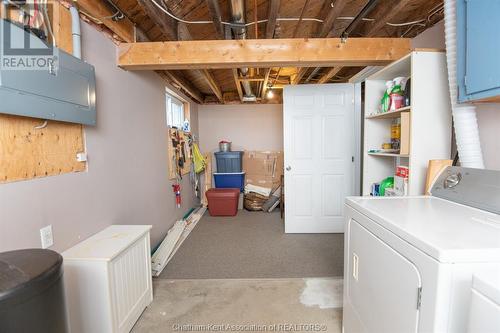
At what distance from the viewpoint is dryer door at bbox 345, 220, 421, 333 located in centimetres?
83

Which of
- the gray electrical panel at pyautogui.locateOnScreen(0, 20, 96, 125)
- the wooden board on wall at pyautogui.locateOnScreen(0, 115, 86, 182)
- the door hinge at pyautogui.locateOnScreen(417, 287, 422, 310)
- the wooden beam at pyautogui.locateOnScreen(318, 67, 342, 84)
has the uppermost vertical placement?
the wooden beam at pyautogui.locateOnScreen(318, 67, 342, 84)

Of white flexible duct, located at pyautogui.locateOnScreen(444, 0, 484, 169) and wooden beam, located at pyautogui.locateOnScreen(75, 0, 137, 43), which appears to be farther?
wooden beam, located at pyautogui.locateOnScreen(75, 0, 137, 43)

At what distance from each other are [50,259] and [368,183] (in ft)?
7.77

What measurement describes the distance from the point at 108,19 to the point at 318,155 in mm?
2636

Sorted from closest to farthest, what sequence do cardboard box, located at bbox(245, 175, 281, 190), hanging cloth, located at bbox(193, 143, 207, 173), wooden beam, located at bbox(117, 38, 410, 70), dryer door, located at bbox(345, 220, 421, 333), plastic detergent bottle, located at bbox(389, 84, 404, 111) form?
dryer door, located at bbox(345, 220, 421, 333) → plastic detergent bottle, located at bbox(389, 84, 404, 111) → wooden beam, located at bbox(117, 38, 410, 70) → hanging cloth, located at bbox(193, 143, 207, 173) → cardboard box, located at bbox(245, 175, 281, 190)

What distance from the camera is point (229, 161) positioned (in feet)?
15.2

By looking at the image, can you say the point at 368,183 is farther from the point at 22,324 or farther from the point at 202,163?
the point at 202,163

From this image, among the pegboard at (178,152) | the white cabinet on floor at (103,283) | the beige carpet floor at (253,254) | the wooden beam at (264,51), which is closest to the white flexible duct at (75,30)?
the wooden beam at (264,51)

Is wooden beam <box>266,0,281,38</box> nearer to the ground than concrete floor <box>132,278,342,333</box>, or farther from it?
farther from it

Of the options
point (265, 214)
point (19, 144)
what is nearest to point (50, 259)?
point (19, 144)

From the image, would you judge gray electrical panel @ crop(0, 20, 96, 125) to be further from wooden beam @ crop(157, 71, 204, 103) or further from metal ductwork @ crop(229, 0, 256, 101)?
wooden beam @ crop(157, 71, 204, 103)

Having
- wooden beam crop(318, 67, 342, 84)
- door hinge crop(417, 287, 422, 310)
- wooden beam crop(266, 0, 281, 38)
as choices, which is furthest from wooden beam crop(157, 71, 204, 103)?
door hinge crop(417, 287, 422, 310)

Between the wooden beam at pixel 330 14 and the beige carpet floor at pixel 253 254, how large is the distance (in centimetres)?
224

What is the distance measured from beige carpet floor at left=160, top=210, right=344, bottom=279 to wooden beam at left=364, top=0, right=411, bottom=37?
227 cm
